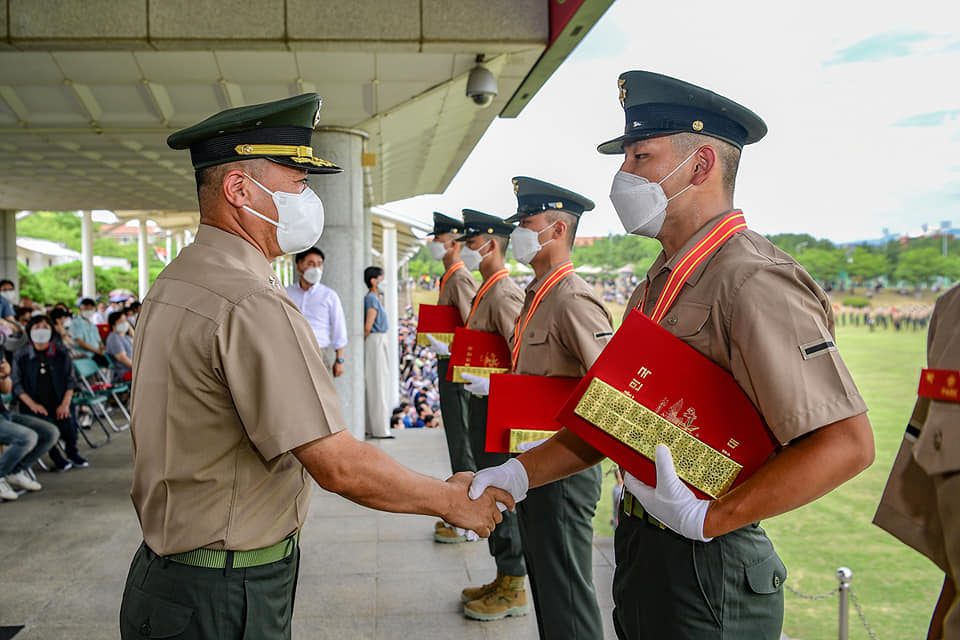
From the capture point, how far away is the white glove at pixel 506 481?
91.2 inches

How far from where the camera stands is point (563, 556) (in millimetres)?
2982

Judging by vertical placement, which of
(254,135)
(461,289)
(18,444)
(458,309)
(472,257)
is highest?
(254,135)

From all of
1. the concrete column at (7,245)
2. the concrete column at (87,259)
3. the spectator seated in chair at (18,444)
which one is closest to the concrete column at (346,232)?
the spectator seated in chair at (18,444)

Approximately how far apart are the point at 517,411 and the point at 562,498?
45 centimetres

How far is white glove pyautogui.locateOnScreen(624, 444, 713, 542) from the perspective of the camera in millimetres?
1585

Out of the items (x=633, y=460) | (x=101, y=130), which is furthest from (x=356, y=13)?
(x=633, y=460)

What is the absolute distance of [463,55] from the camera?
19.5ft

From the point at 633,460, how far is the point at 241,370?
37.7 inches

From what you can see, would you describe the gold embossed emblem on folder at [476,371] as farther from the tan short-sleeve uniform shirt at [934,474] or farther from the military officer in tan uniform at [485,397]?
the tan short-sleeve uniform shirt at [934,474]

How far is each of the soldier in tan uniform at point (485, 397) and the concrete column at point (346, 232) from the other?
2.11m

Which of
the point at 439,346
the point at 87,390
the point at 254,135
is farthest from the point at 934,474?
the point at 87,390

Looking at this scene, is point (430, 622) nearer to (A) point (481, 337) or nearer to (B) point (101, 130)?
(A) point (481, 337)

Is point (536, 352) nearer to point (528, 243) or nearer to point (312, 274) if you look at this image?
point (528, 243)

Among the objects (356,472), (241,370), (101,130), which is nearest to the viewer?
(241,370)
